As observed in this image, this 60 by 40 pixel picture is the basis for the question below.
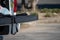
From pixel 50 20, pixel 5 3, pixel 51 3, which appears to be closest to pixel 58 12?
pixel 50 20

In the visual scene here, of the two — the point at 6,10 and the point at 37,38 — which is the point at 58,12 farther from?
the point at 6,10

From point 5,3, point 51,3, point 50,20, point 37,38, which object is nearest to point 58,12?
point 50,20

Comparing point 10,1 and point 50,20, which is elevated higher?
point 10,1

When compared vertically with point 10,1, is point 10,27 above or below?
below

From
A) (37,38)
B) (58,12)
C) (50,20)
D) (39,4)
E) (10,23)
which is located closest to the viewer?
(10,23)

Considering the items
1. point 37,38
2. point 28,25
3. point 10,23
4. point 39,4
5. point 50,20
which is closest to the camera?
point 10,23

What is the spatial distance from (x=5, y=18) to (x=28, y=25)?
10.2 metres

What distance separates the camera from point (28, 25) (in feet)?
53.4

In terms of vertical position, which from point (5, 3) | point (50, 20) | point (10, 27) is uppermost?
point (5, 3)

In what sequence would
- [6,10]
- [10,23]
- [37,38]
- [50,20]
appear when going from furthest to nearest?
1. [50,20]
2. [37,38]
3. [6,10]
4. [10,23]

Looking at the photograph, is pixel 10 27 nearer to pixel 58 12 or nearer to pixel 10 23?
pixel 10 23

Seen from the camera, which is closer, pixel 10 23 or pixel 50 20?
pixel 10 23

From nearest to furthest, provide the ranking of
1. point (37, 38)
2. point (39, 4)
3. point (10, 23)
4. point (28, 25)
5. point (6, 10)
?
point (10, 23) → point (6, 10) → point (37, 38) → point (28, 25) → point (39, 4)

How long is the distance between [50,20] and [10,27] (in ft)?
41.3
